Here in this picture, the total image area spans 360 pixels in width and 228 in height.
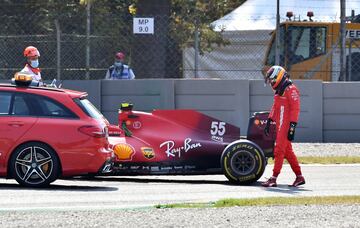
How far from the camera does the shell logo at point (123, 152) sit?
13.5 meters

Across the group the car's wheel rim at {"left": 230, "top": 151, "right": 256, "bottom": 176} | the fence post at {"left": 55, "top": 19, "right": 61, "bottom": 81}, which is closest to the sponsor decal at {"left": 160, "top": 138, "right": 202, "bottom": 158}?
the car's wheel rim at {"left": 230, "top": 151, "right": 256, "bottom": 176}

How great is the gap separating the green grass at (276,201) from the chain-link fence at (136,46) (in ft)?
30.4

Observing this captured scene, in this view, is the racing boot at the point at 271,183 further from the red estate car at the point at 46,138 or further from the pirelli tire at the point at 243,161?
the red estate car at the point at 46,138

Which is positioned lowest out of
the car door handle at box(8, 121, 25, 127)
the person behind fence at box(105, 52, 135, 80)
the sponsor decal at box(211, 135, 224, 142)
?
the sponsor decal at box(211, 135, 224, 142)

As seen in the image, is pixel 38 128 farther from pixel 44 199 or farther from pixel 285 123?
pixel 285 123

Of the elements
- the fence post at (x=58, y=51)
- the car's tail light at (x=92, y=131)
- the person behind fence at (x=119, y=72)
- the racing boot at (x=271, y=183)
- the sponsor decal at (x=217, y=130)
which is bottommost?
the racing boot at (x=271, y=183)

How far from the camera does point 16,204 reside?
35.6ft

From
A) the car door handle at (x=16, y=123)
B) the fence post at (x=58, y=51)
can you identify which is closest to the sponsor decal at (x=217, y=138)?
the car door handle at (x=16, y=123)

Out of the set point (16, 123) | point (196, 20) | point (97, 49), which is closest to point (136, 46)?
point (97, 49)

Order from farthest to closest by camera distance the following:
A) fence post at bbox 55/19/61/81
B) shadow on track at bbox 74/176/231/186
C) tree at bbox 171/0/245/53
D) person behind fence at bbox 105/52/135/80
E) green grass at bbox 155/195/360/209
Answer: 1. tree at bbox 171/0/245/53
2. person behind fence at bbox 105/52/135/80
3. fence post at bbox 55/19/61/81
4. shadow on track at bbox 74/176/231/186
5. green grass at bbox 155/195/360/209

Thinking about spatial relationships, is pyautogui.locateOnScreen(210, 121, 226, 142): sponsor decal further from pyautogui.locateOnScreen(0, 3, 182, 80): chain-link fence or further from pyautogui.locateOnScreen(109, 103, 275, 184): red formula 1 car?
pyautogui.locateOnScreen(0, 3, 182, 80): chain-link fence

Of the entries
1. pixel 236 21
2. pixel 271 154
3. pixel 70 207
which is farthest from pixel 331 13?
pixel 70 207

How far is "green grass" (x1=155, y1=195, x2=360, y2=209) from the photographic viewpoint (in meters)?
10.7

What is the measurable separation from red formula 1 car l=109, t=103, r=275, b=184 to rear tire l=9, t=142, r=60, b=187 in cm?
125
